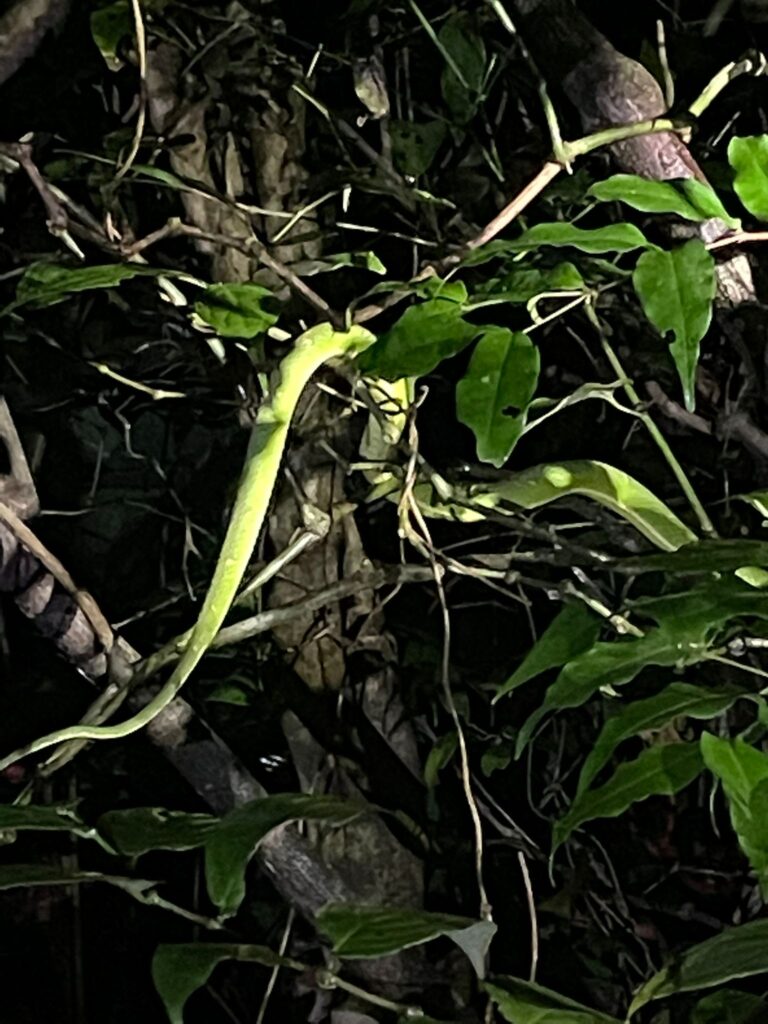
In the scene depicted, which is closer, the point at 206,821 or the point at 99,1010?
the point at 206,821

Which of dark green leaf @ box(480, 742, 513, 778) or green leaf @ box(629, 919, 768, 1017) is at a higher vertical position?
green leaf @ box(629, 919, 768, 1017)

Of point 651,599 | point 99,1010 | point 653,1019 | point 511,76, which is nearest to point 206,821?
point 651,599

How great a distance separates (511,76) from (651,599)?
440 mm

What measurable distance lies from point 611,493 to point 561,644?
140 mm

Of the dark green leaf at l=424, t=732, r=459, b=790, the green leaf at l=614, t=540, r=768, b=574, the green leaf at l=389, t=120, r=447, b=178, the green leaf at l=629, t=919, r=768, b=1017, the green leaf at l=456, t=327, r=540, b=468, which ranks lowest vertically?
the dark green leaf at l=424, t=732, r=459, b=790

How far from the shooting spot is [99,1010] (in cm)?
122

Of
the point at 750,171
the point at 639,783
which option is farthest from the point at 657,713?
the point at 750,171

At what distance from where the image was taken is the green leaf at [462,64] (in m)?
0.77

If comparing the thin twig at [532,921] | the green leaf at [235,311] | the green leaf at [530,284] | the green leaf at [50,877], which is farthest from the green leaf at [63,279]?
the thin twig at [532,921]

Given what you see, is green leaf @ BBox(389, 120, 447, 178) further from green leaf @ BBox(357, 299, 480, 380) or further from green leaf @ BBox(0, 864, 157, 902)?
green leaf @ BBox(0, 864, 157, 902)

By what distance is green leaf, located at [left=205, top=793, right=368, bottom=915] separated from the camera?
0.49 meters

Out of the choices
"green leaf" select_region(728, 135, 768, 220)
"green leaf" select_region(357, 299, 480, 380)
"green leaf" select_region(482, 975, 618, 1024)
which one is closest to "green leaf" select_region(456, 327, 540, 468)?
"green leaf" select_region(357, 299, 480, 380)

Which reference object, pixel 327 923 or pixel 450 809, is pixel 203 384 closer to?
pixel 450 809

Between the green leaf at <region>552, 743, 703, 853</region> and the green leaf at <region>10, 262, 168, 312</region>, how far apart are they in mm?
308
